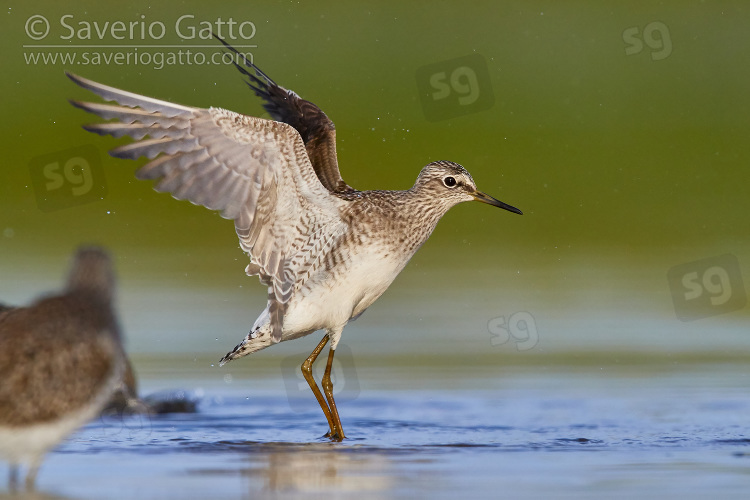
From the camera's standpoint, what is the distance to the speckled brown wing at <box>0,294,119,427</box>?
628cm

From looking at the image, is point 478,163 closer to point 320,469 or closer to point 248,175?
point 248,175

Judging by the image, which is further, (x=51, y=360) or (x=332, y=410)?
(x=332, y=410)

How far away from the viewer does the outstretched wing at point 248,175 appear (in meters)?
8.48

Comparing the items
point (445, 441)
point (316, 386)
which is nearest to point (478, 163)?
point (316, 386)

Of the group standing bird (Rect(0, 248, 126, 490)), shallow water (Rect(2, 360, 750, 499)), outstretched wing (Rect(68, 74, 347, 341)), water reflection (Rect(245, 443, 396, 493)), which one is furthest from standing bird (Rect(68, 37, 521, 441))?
standing bird (Rect(0, 248, 126, 490))

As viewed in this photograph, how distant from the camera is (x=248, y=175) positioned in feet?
28.7

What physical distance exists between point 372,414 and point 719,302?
5.29 m

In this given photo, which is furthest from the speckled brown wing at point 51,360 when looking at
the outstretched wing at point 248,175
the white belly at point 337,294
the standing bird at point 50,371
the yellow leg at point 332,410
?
the white belly at point 337,294

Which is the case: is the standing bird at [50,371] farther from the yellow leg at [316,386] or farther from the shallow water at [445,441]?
the yellow leg at [316,386]

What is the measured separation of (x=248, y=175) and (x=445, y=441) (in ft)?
6.74

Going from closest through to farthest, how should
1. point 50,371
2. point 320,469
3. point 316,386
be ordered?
1. point 50,371
2. point 320,469
3. point 316,386

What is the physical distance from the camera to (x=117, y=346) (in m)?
6.71

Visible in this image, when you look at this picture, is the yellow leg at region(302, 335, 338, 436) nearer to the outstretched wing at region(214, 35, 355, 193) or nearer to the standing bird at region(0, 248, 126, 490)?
the outstretched wing at region(214, 35, 355, 193)

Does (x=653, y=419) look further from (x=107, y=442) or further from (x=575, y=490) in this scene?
(x=107, y=442)
